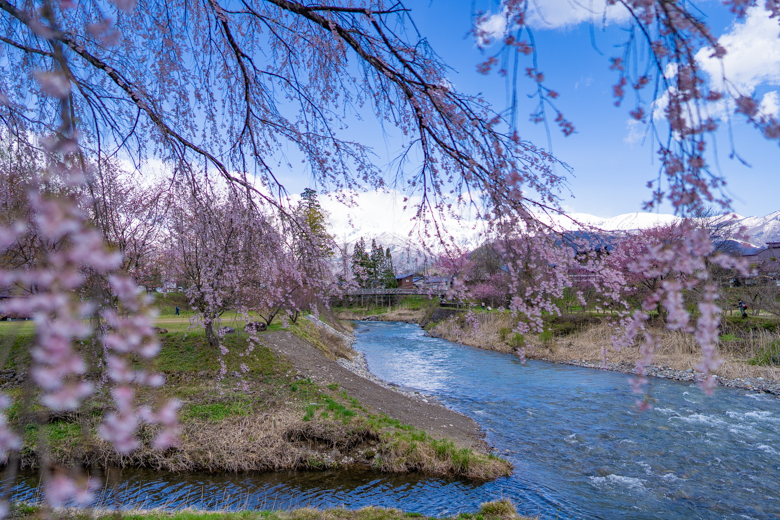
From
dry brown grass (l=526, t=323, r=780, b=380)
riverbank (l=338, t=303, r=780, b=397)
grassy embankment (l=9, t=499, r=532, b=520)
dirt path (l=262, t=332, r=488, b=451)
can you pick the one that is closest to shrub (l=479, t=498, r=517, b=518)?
grassy embankment (l=9, t=499, r=532, b=520)

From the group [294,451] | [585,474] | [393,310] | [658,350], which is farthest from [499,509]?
[393,310]

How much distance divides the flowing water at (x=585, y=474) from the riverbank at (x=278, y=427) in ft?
1.16

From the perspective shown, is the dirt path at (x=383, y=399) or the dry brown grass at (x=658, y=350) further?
the dry brown grass at (x=658, y=350)

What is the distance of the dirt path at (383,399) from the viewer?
408 inches

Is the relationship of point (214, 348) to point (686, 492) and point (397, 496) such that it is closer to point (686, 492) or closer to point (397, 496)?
point (397, 496)

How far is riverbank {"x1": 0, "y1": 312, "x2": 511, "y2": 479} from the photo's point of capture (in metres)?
8.44

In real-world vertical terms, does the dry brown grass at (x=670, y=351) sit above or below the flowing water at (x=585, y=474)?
above

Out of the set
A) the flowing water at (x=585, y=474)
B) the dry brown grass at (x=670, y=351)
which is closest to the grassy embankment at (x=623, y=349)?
the dry brown grass at (x=670, y=351)

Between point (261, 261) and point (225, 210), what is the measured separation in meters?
0.89

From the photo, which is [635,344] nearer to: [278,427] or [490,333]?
[490,333]

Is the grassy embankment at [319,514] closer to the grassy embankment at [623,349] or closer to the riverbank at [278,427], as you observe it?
the riverbank at [278,427]

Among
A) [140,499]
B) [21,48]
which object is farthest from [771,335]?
[21,48]

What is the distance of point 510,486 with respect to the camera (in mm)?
7820

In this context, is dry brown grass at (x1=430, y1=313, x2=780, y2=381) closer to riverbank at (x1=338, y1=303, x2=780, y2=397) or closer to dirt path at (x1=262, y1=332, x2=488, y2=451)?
riverbank at (x1=338, y1=303, x2=780, y2=397)
